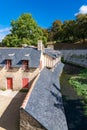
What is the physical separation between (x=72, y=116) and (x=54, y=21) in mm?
82846

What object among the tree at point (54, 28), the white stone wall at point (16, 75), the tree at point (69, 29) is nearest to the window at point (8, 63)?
the white stone wall at point (16, 75)

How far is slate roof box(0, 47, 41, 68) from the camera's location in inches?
1302

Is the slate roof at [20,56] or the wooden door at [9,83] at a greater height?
the slate roof at [20,56]

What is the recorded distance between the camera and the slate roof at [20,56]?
3306 centimetres

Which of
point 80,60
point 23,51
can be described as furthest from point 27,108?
point 80,60

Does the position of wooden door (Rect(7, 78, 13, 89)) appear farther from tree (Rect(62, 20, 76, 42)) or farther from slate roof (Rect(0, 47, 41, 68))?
tree (Rect(62, 20, 76, 42))

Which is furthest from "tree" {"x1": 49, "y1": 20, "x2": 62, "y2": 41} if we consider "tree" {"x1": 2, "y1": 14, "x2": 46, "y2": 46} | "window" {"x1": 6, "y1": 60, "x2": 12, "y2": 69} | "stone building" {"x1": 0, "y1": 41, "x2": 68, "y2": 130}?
"window" {"x1": 6, "y1": 60, "x2": 12, "y2": 69}

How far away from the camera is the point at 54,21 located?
335 feet

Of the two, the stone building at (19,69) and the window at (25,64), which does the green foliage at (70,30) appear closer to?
the stone building at (19,69)

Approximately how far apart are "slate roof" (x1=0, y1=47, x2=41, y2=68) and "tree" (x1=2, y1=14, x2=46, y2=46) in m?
25.0

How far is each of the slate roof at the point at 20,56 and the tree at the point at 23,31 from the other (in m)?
25.0

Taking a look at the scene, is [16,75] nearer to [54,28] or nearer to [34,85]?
[34,85]

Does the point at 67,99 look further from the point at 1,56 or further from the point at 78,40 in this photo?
the point at 78,40

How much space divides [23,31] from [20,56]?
2834 centimetres
